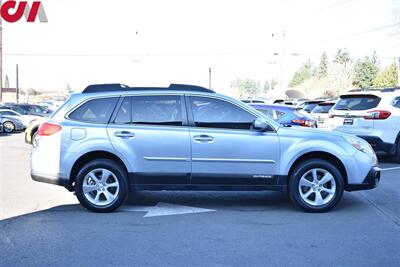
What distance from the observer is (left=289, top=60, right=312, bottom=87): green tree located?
495 feet

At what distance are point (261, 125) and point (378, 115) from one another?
5.60m

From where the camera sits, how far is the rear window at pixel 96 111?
6797 mm

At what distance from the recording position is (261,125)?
664 centimetres

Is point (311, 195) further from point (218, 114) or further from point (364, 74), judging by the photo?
point (364, 74)

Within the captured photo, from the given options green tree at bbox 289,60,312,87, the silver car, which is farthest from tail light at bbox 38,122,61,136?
green tree at bbox 289,60,312,87

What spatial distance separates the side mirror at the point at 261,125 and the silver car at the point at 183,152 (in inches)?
0.5

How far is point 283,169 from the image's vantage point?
6699mm

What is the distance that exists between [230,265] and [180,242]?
0.91 m

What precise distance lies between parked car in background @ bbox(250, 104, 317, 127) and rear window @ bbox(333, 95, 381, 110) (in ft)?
3.16

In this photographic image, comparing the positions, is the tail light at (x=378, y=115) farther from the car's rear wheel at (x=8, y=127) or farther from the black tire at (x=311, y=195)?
the car's rear wheel at (x=8, y=127)

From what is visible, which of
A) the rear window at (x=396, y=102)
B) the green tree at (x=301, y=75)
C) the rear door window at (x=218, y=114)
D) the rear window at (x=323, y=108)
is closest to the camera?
the rear door window at (x=218, y=114)

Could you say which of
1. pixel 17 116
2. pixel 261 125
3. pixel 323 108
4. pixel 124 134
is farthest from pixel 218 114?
pixel 17 116

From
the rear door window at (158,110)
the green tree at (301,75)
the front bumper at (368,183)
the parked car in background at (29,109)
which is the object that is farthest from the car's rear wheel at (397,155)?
the green tree at (301,75)

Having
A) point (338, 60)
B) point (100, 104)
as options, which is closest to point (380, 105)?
point (100, 104)
